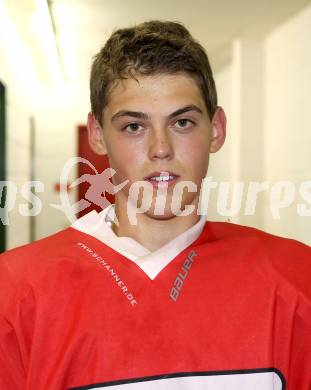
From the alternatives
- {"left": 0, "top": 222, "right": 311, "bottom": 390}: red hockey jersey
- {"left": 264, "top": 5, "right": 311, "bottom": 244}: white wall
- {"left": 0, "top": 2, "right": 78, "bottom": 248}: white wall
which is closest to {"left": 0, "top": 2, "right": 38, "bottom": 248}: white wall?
{"left": 0, "top": 2, "right": 78, "bottom": 248}: white wall

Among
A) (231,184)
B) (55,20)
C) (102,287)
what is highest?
(55,20)

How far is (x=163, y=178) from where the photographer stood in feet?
2.61

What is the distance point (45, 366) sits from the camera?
2.36 ft

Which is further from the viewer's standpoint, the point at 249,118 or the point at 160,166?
the point at 249,118

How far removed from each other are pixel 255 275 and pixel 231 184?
4.44ft

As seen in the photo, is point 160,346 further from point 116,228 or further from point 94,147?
point 94,147

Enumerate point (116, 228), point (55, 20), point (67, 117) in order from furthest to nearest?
point (67, 117), point (55, 20), point (116, 228)

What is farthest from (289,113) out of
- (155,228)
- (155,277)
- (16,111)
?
(155,277)

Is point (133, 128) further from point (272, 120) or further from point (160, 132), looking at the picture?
point (272, 120)

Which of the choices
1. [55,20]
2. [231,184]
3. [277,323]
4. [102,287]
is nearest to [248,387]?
[277,323]

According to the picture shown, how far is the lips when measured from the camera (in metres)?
0.79

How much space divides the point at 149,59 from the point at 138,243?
315 mm

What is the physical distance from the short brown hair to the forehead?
0.01 m

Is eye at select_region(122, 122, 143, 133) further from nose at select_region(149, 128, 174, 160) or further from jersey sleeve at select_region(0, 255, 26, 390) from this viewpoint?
jersey sleeve at select_region(0, 255, 26, 390)
